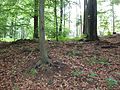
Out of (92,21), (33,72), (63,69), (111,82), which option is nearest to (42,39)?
(33,72)

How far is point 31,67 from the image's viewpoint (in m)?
9.98

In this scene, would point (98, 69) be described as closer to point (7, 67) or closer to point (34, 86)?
point (34, 86)

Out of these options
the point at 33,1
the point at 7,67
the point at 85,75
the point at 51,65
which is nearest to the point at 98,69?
the point at 85,75

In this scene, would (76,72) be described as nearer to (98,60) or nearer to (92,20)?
(98,60)

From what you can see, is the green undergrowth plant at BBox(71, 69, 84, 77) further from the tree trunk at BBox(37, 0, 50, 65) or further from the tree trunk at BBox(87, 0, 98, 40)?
the tree trunk at BBox(87, 0, 98, 40)

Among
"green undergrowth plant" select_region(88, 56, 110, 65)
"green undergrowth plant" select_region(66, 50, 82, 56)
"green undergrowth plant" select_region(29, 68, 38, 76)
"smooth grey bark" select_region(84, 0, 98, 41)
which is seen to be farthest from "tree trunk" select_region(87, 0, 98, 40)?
A: "green undergrowth plant" select_region(29, 68, 38, 76)

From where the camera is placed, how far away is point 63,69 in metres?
9.91

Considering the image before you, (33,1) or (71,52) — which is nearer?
(71,52)

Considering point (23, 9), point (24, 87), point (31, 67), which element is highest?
point (23, 9)

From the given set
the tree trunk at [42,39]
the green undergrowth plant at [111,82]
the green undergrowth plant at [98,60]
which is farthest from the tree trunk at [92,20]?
the green undergrowth plant at [111,82]

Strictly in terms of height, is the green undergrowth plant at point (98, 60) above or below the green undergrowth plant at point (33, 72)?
above

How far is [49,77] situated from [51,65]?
2.47 feet

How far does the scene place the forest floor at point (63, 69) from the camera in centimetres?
901

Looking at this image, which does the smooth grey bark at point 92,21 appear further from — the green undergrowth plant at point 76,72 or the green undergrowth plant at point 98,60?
the green undergrowth plant at point 76,72
